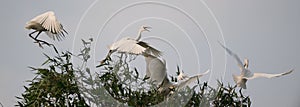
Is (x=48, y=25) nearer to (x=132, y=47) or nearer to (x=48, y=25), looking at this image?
(x=48, y=25)

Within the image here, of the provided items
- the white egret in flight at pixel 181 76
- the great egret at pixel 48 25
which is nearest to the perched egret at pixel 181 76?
the white egret in flight at pixel 181 76

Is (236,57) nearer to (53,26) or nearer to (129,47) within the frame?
(129,47)

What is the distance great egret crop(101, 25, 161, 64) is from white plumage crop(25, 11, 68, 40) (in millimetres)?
112

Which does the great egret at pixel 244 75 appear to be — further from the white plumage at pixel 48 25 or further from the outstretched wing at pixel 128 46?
the white plumage at pixel 48 25

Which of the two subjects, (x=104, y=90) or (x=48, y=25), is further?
(x=48, y=25)

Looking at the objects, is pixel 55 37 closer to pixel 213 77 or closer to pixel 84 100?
pixel 84 100

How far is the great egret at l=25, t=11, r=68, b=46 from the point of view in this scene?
809mm

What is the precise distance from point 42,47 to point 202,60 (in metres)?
0.29

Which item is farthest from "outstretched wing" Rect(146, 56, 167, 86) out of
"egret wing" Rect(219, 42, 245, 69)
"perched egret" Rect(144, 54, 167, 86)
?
"egret wing" Rect(219, 42, 245, 69)

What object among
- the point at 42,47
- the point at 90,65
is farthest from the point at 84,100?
the point at 42,47

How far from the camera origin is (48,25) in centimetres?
81

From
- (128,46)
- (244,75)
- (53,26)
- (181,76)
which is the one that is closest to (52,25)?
(53,26)

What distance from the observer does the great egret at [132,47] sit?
2.50 feet

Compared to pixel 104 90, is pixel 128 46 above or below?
above
